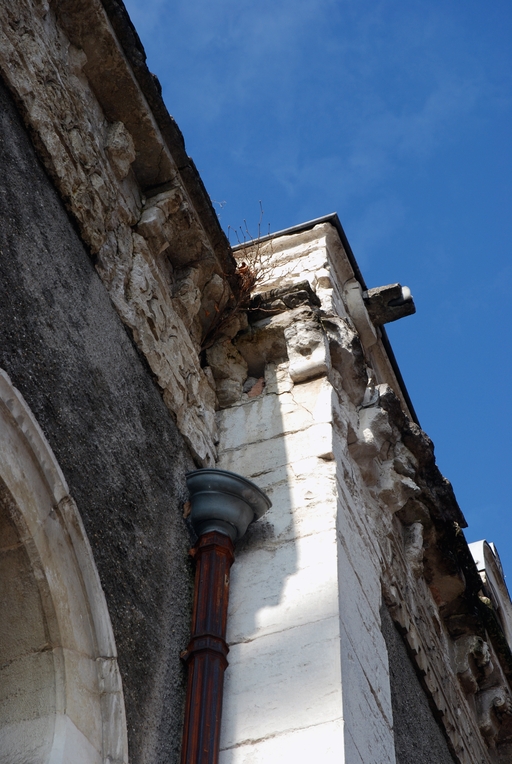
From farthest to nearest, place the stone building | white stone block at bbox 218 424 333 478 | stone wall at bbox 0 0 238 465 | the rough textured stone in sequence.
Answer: white stone block at bbox 218 424 333 478
stone wall at bbox 0 0 238 465
the rough textured stone
the stone building

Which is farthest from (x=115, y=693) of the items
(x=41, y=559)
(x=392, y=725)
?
(x=392, y=725)

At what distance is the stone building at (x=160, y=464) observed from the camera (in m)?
2.61

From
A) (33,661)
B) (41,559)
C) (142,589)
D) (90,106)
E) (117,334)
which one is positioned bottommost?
(33,661)

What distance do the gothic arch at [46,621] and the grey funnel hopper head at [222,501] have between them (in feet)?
3.08

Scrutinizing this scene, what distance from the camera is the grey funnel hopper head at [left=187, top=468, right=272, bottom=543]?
11.9 ft

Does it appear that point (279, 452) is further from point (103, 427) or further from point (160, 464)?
point (103, 427)

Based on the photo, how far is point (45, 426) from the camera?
9.25ft

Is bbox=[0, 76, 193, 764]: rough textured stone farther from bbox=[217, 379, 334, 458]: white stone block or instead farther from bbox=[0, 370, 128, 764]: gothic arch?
bbox=[217, 379, 334, 458]: white stone block

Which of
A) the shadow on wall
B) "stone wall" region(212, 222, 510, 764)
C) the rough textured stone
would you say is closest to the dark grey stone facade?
"stone wall" region(212, 222, 510, 764)

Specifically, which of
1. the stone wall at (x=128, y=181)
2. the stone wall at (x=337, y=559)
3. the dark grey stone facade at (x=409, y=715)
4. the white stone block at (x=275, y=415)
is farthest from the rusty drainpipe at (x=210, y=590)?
the dark grey stone facade at (x=409, y=715)

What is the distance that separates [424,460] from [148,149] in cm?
230

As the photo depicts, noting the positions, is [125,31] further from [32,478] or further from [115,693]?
[115,693]

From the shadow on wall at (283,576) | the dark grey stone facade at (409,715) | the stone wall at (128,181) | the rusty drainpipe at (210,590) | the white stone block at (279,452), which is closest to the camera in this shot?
the rusty drainpipe at (210,590)

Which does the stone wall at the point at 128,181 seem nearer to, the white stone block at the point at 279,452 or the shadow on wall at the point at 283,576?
the white stone block at the point at 279,452
